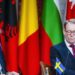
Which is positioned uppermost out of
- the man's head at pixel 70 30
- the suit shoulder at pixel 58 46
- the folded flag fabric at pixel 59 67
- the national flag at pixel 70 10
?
the national flag at pixel 70 10

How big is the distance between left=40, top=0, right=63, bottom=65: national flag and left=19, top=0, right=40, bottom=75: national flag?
54 millimetres

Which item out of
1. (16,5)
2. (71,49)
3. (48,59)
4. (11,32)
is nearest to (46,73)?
(48,59)

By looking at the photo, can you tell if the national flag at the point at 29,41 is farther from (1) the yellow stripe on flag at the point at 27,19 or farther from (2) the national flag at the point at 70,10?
(2) the national flag at the point at 70,10

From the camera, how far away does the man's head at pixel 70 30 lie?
6.34 ft

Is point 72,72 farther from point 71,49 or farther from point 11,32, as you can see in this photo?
point 11,32

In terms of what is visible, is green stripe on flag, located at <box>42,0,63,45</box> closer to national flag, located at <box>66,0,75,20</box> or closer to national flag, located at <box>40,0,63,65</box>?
national flag, located at <box>40,0,63,65</box>

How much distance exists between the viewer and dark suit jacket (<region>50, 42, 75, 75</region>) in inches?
76.3

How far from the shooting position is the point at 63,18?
2027 millimetres

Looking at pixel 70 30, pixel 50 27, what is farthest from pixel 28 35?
pixel 70 30

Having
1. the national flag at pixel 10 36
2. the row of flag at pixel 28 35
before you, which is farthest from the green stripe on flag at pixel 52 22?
the national flag at pixel 10 36

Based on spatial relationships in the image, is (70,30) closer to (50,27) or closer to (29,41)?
(50,27)

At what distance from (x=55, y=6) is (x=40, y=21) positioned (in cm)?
16

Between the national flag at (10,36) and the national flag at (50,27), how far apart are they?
0.67 ft

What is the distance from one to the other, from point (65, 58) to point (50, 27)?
26 cm
